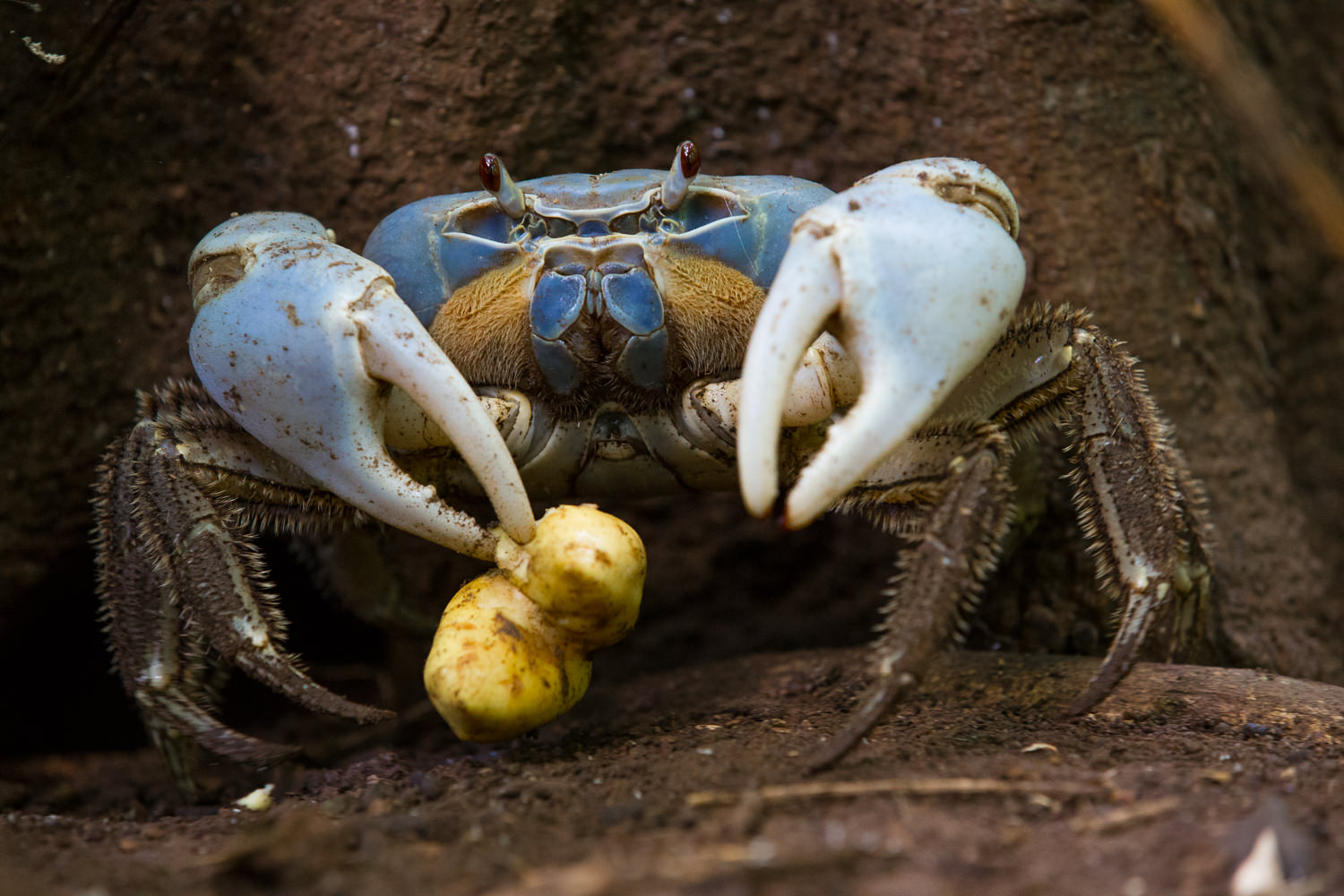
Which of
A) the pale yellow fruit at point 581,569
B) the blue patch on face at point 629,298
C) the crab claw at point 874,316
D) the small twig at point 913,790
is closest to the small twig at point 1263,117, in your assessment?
the crab claw at point 874,316

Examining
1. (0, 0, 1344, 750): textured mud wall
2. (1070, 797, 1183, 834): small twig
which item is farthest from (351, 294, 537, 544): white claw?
(0, 0, 1344, 750): textured mud wall

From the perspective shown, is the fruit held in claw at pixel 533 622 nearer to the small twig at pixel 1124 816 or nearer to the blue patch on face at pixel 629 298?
the blue patch on face at pixel 629 298

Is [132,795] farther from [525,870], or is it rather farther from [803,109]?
[803,109]

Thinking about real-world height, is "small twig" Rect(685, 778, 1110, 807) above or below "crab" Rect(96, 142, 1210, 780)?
below

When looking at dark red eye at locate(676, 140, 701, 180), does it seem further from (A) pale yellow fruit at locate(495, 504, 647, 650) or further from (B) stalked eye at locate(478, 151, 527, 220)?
(A) pale yellow fruit at locate(495, 504, 647, 650)

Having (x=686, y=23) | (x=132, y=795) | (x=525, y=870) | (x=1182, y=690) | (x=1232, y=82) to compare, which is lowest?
(x=132, y=795)

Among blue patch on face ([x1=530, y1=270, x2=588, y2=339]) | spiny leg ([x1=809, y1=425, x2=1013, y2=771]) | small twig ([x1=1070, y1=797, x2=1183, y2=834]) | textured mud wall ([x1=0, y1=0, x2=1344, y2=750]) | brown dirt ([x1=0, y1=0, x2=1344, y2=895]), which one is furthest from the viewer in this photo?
textured mud wall ([x1=0, y1=0, x2=1344, y2=750])

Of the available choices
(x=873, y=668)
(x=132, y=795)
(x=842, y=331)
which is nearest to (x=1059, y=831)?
(x=873, y=668)
